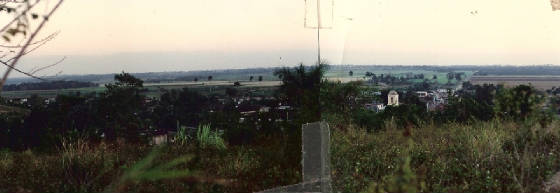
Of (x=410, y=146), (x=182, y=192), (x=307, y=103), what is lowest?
(x=182, y=192)

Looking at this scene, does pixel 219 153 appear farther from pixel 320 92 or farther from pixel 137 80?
pixel 137 80

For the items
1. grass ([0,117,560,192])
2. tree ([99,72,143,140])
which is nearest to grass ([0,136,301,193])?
grass ([0,117,560,192])

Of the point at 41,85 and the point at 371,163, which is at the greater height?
the point at 41,85

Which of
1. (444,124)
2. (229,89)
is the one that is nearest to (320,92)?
(444,124)

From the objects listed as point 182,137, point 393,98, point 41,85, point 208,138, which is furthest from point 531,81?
point 41,85

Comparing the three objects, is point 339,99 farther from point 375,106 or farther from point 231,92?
point 231,92

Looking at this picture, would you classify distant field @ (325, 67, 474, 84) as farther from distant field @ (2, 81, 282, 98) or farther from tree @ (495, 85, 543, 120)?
distant field @ (2, 81, 282, 98)
